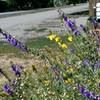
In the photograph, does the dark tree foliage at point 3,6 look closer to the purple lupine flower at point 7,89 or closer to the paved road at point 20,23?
Answer: the paved road at point 20,23

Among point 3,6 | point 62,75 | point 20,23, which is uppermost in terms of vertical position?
point 62,75

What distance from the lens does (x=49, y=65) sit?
372 cm

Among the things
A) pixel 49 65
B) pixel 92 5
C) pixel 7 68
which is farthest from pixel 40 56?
pixel 92 5

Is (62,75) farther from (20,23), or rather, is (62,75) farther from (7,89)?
(20,23)

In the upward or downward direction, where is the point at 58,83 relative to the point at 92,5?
upward

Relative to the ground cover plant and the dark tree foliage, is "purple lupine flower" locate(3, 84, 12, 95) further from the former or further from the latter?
the dark tree foliage

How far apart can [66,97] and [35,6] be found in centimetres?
4665

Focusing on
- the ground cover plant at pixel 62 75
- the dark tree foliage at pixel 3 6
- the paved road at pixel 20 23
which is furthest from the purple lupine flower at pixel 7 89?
the dark tree foliage at pixel 3 6

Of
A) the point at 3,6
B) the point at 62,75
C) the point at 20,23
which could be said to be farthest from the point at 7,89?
the point at 3,6

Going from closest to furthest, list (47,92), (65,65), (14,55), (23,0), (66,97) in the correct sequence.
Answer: (66,97) → (47,92) → (65,65) → (14,55) → (23,0)

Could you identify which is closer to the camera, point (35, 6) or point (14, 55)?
point (14, 55)

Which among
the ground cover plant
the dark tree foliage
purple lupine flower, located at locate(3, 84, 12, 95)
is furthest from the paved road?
the dark tree foliage

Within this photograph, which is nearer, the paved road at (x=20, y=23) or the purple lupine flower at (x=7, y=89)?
the purple lupine flower at (x=7, y=89)

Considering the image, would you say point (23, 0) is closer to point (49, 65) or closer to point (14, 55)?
point (14, 55)
